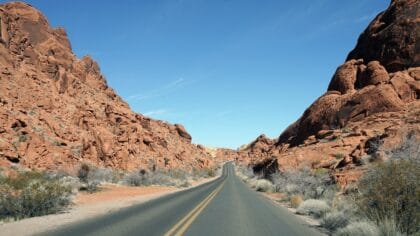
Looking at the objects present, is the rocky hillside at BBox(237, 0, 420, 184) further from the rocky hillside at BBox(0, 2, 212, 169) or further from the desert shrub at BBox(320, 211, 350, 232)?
the rocky hillside at BBox(0, 2, 212, 169)

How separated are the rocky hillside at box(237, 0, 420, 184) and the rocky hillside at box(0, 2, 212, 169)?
23991 mm

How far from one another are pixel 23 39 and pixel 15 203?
1856 inches

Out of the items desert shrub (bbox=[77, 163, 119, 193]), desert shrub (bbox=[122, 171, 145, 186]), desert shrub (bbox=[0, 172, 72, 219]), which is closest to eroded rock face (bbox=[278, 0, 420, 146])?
desert shrub (bbox=[122, 171, 145, 186])

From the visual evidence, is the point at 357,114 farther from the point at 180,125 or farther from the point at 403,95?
the point at 180,125

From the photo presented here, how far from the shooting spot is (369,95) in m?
47.5

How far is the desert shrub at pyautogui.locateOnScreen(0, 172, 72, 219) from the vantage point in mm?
16367

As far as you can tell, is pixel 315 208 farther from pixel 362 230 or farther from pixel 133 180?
pixel 133 180

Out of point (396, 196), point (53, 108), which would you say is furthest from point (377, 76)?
point (396, 196)

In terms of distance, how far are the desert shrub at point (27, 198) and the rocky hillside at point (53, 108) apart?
18.4 meters

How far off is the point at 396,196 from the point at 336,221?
161 inches

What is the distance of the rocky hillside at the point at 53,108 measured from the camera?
1628 inches

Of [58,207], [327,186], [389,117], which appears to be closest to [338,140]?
[389,117]

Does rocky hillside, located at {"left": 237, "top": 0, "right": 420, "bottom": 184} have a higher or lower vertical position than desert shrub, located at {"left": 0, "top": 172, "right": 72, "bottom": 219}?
higher

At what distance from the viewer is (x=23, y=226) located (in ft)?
43.6
